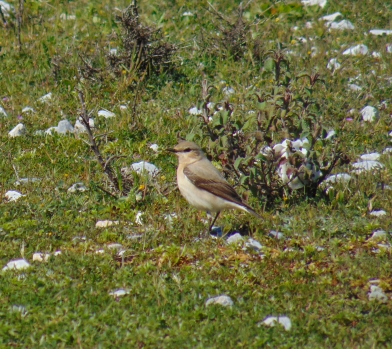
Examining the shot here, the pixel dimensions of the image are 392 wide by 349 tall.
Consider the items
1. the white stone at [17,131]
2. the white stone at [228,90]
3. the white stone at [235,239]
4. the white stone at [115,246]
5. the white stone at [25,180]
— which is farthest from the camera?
the white stone at [228,90]

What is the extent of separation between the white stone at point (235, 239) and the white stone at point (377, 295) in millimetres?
1509

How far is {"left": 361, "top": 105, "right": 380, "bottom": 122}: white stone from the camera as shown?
433 inches

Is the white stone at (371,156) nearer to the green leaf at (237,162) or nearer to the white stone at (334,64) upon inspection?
the green leaf at (237,162)

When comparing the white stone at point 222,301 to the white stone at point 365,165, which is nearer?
the white stone at point 222,301

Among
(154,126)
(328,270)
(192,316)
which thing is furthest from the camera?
(154,126)

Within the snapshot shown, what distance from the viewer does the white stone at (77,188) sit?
8961 millimetres

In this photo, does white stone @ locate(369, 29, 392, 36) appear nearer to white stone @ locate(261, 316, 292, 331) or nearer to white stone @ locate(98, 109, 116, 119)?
white stone @ locate(98, 109, 116, 119)

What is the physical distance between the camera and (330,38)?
13.6m

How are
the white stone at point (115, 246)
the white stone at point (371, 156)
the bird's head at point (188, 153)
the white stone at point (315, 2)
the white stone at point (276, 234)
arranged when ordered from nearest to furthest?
the white stone at point (115, 246) < the white stone at point (276, 234) < the bird's head at point (188, 153) < the white stone at point (371, 156) < the white stone at point (315, 2)

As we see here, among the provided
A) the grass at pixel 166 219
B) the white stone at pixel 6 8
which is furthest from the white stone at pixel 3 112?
the white stone at pixel 6 8

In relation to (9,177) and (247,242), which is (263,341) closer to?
(247,242)

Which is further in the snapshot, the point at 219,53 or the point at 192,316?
the point at 219,53

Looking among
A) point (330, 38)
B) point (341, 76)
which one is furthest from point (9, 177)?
point (330, 38)

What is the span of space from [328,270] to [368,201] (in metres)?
1.74
